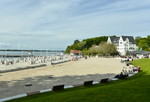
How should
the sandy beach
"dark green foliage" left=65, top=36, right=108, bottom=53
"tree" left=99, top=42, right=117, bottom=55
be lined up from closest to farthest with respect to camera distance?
the sandy beach < "tree" left=99, top=42, right=117, bottom=55 < "dark green foliage" left=65, top=36, right=108, bottom=53

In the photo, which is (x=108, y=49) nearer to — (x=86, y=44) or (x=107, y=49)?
(x=107, y=49)

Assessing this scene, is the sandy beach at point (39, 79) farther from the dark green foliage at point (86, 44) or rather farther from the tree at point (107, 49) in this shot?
the dark green foliage at point (86, 44)

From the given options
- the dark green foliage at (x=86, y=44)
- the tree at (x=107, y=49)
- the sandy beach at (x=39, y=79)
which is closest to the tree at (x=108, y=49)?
the tree at (x=107, y=49)

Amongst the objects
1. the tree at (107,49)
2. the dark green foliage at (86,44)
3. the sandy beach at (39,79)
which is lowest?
the sandy beach at (39,79)

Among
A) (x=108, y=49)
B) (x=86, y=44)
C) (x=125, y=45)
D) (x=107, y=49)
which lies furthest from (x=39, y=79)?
(x=86, y=44)

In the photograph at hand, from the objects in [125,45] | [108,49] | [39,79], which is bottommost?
[39,79]

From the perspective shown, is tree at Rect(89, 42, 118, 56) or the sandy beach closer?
the sandy beach

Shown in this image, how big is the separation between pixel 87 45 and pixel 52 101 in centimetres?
13307

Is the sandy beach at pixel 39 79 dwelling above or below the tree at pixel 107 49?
below

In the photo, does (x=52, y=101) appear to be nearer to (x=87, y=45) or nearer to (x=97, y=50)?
(x=97, y=50)

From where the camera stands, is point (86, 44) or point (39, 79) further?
point (86, 44)

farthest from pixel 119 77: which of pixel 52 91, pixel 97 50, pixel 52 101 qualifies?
pixel 97 50

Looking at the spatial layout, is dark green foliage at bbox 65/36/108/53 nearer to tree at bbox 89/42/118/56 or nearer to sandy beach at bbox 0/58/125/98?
tree at bbox 89/42/118/56

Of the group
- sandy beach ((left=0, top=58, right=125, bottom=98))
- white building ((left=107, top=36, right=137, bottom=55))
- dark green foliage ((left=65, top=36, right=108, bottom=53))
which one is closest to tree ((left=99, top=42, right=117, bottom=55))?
white building ((left=107, top=36, right=137, bottom=55))
